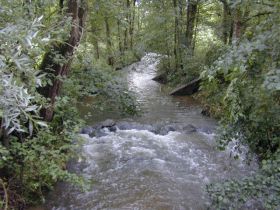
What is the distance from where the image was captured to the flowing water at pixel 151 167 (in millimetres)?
5336

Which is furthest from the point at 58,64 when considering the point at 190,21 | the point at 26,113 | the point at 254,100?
the point at 190,21

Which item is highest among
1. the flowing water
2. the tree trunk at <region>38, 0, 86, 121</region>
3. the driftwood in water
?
the tree trunk at <region>38, 0, 86, 121</region>

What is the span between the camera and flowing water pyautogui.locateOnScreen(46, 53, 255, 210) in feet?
17.5

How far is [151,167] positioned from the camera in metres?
6.58

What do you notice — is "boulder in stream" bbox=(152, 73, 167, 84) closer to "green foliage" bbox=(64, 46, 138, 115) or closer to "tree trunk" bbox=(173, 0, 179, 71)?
"tree trunk" bbox=(173, 0, 179, 71)

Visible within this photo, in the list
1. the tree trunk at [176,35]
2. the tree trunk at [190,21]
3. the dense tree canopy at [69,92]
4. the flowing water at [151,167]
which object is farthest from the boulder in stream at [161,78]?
the dense tree canopy at [69,92]

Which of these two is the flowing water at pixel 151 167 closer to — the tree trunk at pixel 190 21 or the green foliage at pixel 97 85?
the green foliage at pixel 97 85

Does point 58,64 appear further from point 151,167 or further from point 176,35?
point 176,35

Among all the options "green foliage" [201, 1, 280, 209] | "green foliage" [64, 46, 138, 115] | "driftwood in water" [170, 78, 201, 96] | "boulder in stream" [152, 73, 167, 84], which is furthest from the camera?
"boulder in stream" [152, 73, 167, 84]

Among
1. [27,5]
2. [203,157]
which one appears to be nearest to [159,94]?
[203,157]

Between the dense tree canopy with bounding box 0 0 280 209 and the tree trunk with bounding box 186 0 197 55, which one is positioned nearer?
the dense tree canopy with bounding box 0 0 280 209

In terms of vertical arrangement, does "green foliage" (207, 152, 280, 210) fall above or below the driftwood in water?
above

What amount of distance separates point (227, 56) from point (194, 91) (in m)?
10.6

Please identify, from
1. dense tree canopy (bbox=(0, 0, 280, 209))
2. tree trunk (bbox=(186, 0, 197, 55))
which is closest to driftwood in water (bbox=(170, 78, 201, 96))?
tree trunk (bbox=(186, 0, 197, 55))
